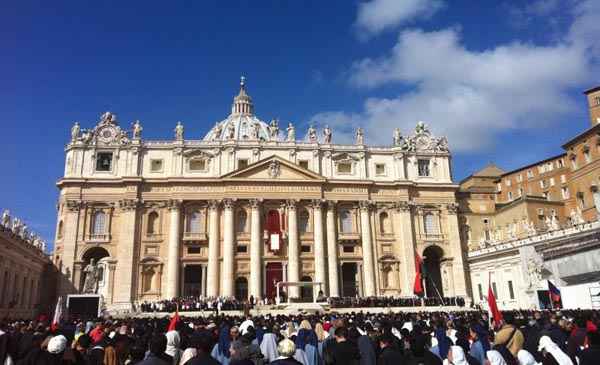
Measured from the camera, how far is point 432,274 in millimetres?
58094

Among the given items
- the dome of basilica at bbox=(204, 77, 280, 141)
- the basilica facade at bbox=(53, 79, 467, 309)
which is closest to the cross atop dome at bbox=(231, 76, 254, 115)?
the dome of basilica at bbox=(204, 77, 280, 141)

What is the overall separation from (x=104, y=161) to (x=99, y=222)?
6.92 metres

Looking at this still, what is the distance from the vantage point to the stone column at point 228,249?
161 ft

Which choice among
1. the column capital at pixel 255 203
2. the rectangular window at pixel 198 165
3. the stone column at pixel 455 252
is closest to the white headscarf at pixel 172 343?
the column capital at pixel 255 203

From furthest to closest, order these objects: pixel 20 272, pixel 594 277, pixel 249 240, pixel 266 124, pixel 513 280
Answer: pixel 266 124 < pixel 249 240 < pixel 513 280 < pixel 20 272 < pixel 594 277

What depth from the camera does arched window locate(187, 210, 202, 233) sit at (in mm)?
52406

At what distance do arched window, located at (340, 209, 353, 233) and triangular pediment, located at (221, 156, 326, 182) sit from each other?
4806 mm

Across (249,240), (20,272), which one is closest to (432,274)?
(249,240)

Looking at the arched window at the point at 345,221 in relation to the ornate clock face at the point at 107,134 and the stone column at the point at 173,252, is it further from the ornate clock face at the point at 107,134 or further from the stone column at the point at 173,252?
the ornate clock face at the point at 107,134

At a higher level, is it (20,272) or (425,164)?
(425,164)

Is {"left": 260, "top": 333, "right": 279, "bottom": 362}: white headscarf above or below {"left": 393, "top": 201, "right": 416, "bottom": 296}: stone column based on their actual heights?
below

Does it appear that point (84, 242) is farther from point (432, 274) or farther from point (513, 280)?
point (513, 280)

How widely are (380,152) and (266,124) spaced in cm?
3727

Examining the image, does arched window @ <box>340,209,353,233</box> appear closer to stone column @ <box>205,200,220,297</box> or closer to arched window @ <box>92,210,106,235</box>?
stone column @ <box>205,200,220,297</box>
